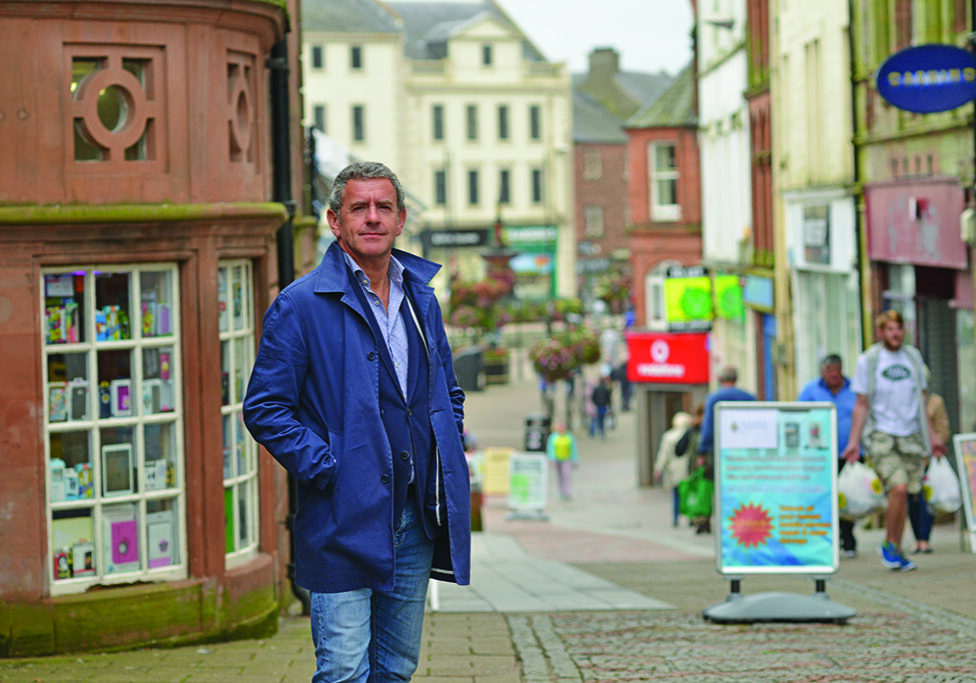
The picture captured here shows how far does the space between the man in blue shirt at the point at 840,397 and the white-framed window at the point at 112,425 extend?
18.9 ft

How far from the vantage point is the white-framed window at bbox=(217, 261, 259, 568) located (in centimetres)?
847

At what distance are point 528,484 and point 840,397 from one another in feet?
34.9

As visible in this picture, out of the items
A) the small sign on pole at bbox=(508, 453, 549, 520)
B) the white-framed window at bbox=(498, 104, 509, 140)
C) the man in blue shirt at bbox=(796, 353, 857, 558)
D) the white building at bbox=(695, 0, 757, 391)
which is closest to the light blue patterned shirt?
the man in blue shirt at bbox=(796, 353, 857, 558)

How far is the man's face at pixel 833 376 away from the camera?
1225 cm

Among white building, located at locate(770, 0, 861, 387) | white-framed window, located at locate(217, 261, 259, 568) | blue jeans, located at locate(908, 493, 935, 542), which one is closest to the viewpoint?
white-framed window, located at locate(217, 261, 259, 568)

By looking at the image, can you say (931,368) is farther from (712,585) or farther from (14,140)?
(14,140)

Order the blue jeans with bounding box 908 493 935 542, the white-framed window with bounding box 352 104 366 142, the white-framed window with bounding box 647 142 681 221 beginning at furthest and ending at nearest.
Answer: the white-framed window with bounding box 352 104 366 142 < the white-framed window with bounding box 647 142 681 221 < the blue jeans with bounding box 908 493 935 542

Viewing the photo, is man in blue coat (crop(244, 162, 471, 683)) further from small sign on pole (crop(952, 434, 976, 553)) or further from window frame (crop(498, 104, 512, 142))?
window frame (crop(498, 104, 512, 142))

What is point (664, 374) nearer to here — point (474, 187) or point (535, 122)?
point (474, 187)

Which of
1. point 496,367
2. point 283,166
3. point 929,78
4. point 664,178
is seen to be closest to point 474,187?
point 496,367

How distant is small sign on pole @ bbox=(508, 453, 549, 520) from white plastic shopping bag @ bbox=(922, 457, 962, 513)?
37.0 feet

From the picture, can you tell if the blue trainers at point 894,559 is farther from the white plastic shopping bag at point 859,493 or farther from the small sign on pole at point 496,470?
the small sign on pole at point 496,470

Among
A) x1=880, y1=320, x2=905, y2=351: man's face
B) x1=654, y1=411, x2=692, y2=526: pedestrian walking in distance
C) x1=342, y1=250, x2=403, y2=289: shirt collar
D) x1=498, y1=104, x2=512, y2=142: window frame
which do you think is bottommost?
x1=654, y1=411, x2=692, y2=526: pedestrian walking in distance

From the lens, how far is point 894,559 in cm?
1120
